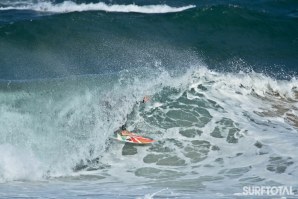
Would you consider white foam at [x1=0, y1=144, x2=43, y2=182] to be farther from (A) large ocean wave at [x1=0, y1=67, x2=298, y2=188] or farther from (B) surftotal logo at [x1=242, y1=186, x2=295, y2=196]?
(B) surftotal logo at [x1=242, y1=186, x2=295, y2=196]

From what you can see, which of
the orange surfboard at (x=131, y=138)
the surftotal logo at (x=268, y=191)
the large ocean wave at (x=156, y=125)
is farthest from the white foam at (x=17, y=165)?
the surftotal logo at (x=268, y=191)

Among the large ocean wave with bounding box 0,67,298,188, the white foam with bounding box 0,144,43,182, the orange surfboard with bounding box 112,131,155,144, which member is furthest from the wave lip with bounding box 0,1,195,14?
the white foam with bounding box 0,144,43,182

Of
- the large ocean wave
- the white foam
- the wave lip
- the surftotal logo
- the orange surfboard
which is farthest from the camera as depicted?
the wave lip

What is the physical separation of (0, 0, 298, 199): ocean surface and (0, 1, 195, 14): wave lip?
13cm

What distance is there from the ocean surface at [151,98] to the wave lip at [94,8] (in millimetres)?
126

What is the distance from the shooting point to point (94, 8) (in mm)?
28688

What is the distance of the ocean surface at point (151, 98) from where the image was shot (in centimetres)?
1320

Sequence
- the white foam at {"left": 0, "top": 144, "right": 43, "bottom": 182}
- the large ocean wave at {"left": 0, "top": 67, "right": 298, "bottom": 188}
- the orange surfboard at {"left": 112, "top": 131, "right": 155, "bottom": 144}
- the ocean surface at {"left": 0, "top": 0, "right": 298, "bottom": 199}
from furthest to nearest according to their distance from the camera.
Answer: the orange surfboard at {"left": 112, "top": 131, "right": 155, "bottom": 144}
the large ocean wave at {"left": 0, "top": 67, "right": 298, "bottom": 188}
the white foam at {"left": 0, "top": 144, "right": 43, "bottom": 182}
the ocean surface at {"left": 0, "top": 0, "right": 298, "bottom": 199}

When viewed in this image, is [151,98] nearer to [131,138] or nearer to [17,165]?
[131,138]

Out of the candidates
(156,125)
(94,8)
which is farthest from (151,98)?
(94,8)

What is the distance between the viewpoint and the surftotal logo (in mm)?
11195

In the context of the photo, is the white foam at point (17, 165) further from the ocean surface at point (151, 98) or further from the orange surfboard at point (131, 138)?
the orange surfboard at point (131, 138)

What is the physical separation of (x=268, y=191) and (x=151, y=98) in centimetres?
671

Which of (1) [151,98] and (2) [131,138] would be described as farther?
(1) [151,98]
